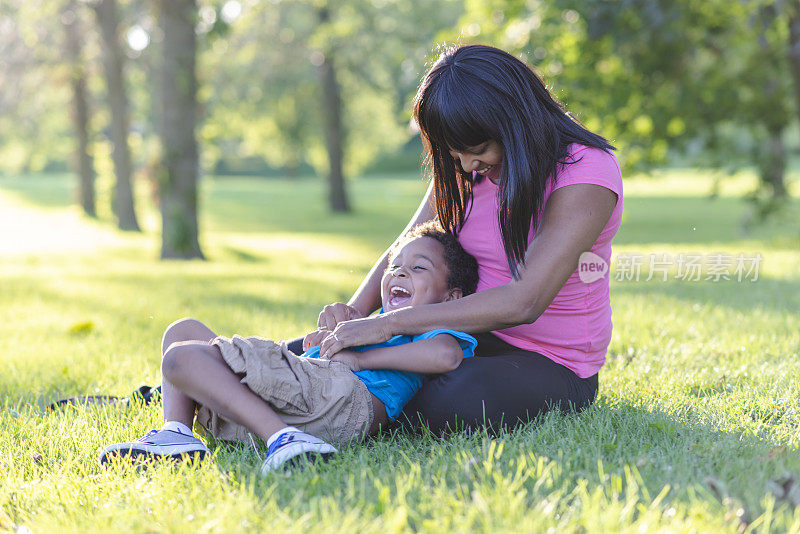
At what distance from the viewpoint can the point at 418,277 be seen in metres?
3.50

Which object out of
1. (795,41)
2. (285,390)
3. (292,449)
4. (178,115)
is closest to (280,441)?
(292,449)

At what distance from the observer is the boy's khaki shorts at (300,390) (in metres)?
2.90

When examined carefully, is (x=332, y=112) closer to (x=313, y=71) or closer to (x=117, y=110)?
(x=313, y=71)

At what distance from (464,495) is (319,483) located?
0.50 m

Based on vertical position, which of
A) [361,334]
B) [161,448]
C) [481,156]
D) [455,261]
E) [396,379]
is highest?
[481,156]

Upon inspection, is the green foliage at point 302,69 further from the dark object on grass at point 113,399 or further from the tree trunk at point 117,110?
the dark object on grass at point 113,399

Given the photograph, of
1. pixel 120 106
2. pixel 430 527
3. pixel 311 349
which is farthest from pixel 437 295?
pixel 120 106

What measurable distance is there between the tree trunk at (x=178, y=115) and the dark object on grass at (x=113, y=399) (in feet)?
27.5

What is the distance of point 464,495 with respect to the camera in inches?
97.4

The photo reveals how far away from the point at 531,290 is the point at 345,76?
2508cm

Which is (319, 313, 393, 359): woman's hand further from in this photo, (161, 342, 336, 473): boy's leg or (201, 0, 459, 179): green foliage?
(201, 0, 459, 179): green foliage

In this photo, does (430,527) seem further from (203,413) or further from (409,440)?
(203,413)

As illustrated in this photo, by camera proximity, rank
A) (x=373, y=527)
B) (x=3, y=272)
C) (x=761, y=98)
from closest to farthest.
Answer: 1. (x=373, y=527)
2. (x=3, y=272)
3. (x=761, y=98)

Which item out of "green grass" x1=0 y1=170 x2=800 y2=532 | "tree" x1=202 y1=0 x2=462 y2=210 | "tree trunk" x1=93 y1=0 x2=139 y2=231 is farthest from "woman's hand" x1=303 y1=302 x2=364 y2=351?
"tree" x1=202 y1=0 x2=462 y2=210
